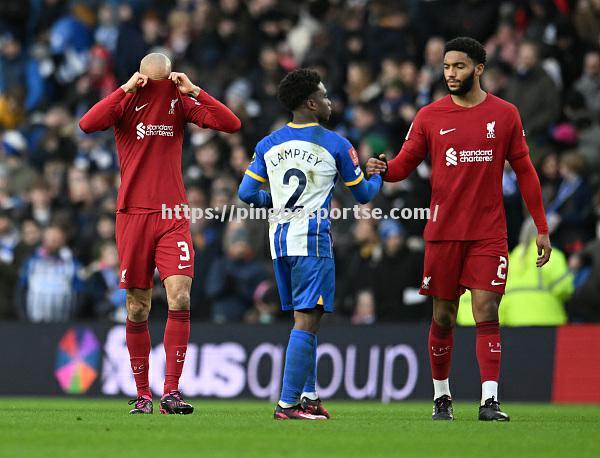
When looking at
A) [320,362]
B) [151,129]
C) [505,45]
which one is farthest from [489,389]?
[505,45]

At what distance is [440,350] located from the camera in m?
10.6

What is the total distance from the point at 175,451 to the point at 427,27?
13.0 m

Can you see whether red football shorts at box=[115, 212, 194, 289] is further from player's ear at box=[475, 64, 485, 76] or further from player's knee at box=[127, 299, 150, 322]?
player's ear at box=[475, 64, 485, 76]

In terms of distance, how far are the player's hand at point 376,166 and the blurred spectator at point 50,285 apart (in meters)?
8.54

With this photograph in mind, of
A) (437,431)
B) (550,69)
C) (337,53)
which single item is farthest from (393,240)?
(437,431)

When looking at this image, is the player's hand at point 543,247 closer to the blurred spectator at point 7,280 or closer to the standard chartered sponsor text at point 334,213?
the standard chartered sponsor text at point 334,213

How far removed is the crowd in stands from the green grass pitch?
5.31m

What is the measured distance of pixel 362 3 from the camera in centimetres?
2080

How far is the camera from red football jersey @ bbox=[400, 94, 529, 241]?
10.4 metres

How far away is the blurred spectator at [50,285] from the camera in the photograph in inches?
722

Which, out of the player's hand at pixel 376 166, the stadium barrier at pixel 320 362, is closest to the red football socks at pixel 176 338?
the player's hand at pixel 376 166

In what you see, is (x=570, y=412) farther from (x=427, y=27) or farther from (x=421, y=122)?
(x=427, y=27)

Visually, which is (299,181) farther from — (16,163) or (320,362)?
(16,163)

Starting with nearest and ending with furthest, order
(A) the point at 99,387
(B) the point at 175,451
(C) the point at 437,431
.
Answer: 1. (B) the point at 175,451
2. (C) the point at 437,431
3. (A) the point at 99,387
